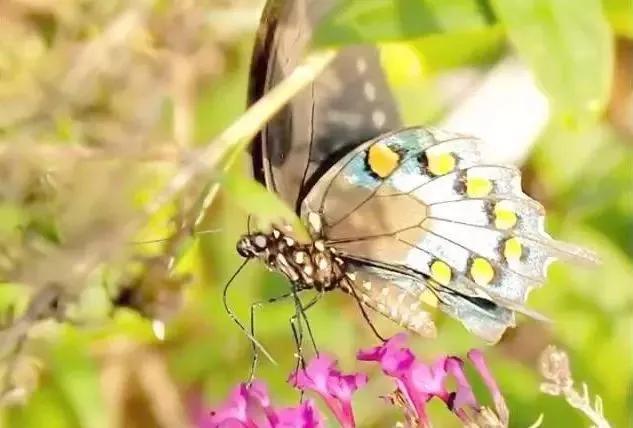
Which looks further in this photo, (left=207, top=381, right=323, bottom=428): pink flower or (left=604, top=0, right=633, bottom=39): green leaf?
(left=604, top=0, right=633, bottom=39): green leaf

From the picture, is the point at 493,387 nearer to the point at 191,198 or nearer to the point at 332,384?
the point at 332,384

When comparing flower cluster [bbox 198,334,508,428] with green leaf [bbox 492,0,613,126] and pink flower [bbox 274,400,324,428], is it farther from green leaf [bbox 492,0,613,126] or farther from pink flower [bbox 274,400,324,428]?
green leaf [bbox 492,0,613,126]

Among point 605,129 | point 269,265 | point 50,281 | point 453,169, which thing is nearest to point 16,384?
point 50,281

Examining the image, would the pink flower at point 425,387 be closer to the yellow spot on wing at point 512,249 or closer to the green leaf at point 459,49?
the yellow spot on wing at point 512,249

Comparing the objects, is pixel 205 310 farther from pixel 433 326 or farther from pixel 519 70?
pixel 519 70

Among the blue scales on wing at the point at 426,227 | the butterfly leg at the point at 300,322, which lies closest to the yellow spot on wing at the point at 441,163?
the blue scales on wing at the point at 426,227

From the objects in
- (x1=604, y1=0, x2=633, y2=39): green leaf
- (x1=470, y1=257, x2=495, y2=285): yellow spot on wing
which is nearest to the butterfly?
(x1=470, y1=257, x2=495, y2=285): yellow spot on wing

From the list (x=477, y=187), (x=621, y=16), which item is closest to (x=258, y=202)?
(x=477, y=187)
